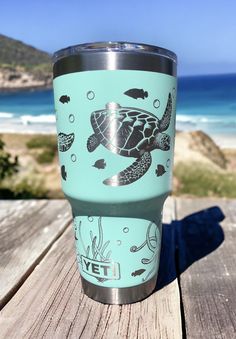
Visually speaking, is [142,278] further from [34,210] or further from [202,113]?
[202,113]

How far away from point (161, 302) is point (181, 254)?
230mm

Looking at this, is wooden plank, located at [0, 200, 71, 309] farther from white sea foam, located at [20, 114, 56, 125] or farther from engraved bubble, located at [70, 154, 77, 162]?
white sea foam, located at [20, 114, 56, 125]

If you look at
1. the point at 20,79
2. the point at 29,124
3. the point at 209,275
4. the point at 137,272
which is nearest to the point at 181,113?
the point at 29,124

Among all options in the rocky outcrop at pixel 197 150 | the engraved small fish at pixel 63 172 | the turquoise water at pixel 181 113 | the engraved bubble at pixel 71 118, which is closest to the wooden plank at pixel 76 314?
the engraved small fish at pixel 63 172

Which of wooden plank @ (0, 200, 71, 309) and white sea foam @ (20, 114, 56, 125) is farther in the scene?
white sea foam @ (20, 114, 56, 125)

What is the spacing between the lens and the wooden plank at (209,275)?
60 centimetres

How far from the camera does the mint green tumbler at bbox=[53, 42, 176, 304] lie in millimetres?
566

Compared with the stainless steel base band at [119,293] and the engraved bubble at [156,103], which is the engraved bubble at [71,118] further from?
the stainless steel base band at [119,293]

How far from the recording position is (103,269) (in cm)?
67

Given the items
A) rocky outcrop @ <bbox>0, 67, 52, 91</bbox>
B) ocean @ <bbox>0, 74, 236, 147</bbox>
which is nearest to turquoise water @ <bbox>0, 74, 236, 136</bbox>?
ocean @ <bbox>0, 74, 236, 147</bbox>

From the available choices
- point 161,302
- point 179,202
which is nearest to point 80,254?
point 161,302

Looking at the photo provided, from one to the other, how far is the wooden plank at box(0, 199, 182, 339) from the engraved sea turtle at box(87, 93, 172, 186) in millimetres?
243

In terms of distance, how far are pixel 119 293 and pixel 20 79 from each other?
81.0 feet

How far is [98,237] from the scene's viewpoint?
65 cm
